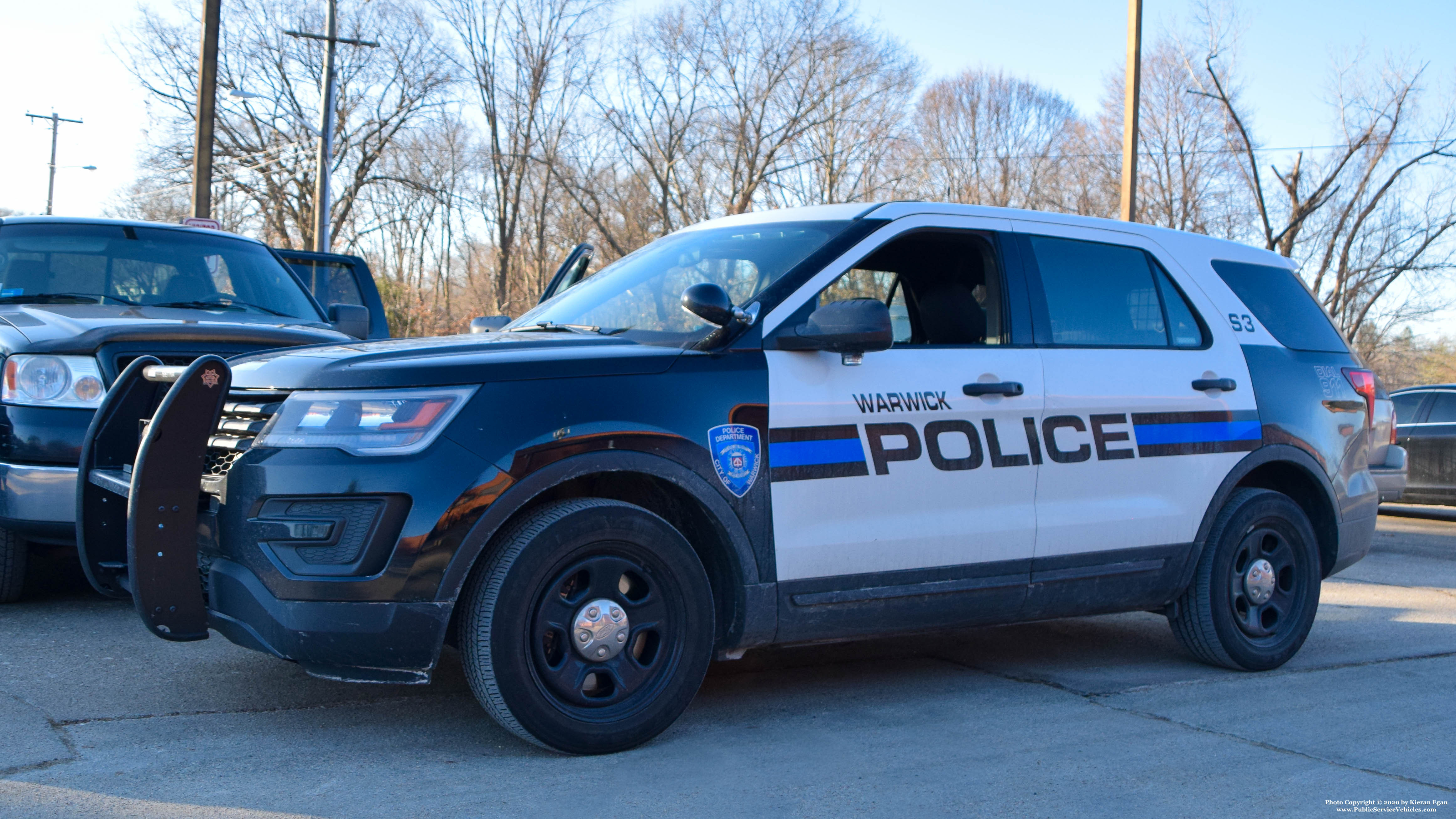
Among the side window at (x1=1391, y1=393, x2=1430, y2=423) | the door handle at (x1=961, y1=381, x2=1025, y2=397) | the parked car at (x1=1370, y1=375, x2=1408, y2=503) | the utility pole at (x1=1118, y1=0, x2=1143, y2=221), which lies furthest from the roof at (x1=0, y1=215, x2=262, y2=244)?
the utility pole at (x1=1118, y1=0, x2=1143, y2=221)

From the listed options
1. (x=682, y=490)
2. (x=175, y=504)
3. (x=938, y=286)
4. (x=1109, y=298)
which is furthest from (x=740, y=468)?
(x=1109, y=298)

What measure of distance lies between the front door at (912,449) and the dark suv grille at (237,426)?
1.58m

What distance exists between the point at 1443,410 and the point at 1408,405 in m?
0.48

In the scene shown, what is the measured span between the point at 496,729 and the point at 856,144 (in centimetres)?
3570

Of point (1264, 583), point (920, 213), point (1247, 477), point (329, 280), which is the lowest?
point (1264, 583)

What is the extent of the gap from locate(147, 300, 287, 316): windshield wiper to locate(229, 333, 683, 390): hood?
274 centimetres

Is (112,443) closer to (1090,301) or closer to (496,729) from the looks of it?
(496,729)

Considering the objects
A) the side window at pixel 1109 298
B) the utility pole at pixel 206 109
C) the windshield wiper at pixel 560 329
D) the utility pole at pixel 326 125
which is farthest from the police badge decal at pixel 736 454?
the utility pole at pixel 326 125

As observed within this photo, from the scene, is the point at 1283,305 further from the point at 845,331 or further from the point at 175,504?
the point at 175,504

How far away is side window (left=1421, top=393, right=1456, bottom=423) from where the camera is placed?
42.2 ft

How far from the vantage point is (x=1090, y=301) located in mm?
5020

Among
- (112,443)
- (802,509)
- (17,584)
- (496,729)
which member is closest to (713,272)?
(802,509)

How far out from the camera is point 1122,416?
193 inches

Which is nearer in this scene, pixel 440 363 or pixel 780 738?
pixel 440 363
